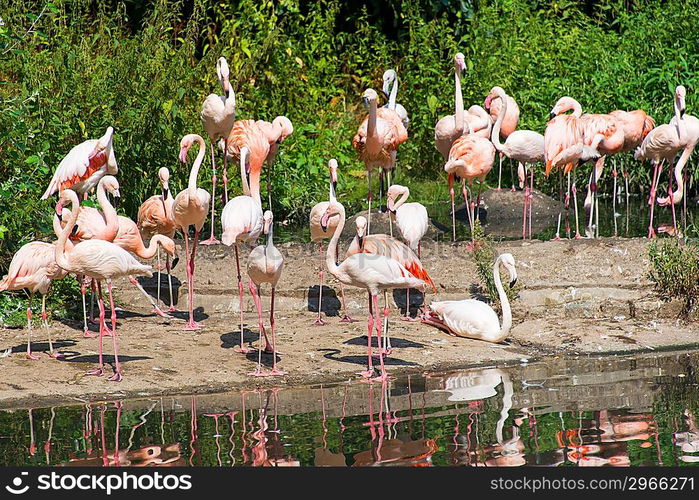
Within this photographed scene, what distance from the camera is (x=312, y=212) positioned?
8.51 m

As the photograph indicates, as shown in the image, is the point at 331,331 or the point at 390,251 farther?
the point at 331,331

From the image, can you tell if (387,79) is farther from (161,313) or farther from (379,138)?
(161,313)

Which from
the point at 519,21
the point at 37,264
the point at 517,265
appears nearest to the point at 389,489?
the point at 37,264

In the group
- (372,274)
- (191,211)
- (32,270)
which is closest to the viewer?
(372,274)

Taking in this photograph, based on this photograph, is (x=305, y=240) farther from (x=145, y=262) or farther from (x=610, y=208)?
(x=610, y=208)

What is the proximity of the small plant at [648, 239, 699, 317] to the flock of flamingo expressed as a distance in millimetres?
1018

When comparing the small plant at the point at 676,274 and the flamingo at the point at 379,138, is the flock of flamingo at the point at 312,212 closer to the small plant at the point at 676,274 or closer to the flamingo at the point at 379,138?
the flamingo at the point at 379,138

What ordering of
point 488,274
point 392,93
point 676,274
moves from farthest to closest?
1. point 392,93
2. point 488,274
3. point 676,274

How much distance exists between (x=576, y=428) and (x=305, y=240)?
5208 mm

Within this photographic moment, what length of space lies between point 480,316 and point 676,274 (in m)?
1.66

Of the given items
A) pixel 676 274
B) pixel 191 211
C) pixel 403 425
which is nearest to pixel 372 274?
pixel 403 425

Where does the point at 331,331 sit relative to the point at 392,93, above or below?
below

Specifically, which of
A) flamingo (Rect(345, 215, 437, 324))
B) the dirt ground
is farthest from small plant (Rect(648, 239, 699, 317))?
flamingo (Rect(345, 215, 437, 324))

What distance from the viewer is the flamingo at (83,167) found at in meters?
8.15
